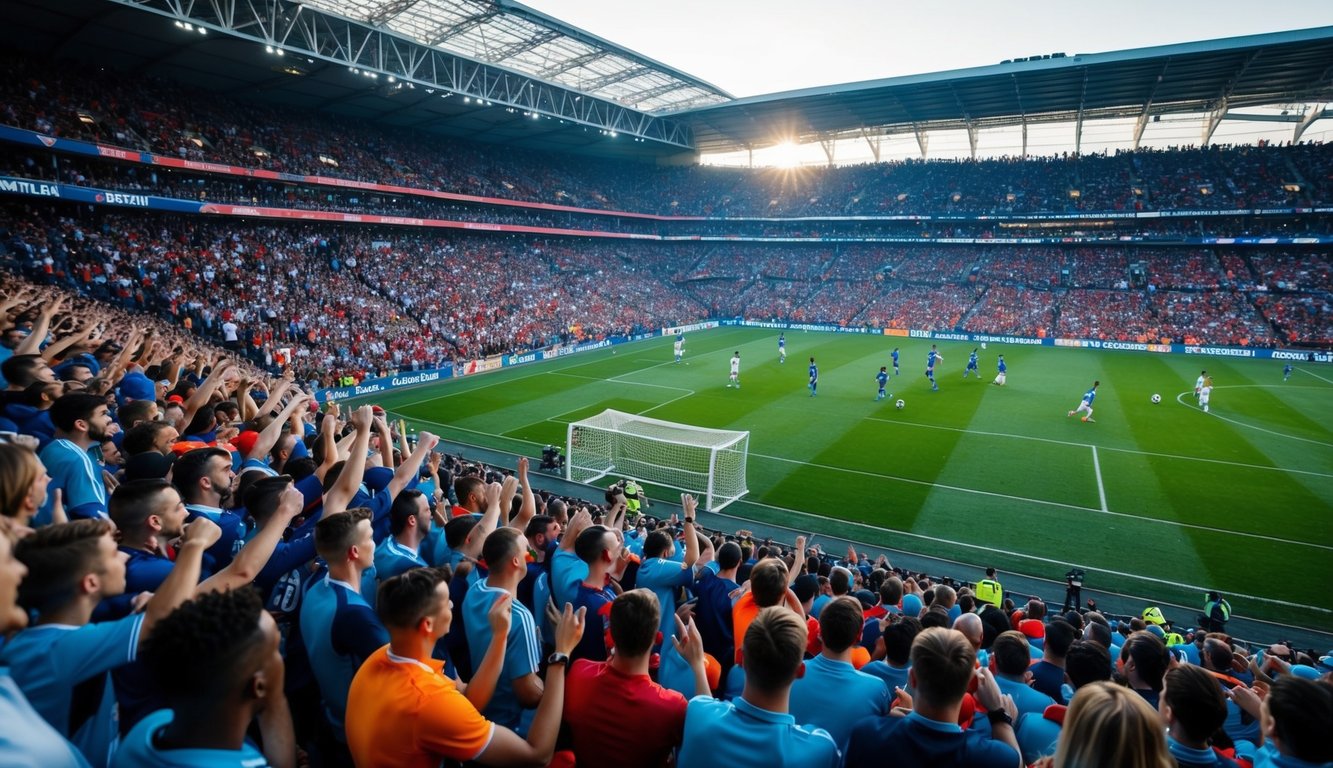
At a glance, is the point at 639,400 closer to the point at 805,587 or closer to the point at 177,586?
the point at 805,587

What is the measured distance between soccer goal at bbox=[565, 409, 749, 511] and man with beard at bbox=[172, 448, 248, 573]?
1333 centimetres

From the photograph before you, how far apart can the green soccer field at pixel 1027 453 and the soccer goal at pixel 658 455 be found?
2.76 ft

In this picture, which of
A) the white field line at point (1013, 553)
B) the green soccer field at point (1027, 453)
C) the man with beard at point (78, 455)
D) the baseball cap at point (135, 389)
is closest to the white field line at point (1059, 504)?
the green soccer field at point (1027, 453)

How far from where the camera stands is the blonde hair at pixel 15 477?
294 cm

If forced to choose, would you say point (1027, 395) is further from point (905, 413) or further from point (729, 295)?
point (729, 295)

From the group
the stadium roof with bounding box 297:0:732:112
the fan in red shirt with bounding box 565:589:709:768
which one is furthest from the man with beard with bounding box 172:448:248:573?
the stadium roof with bounding box 297:0:732:112

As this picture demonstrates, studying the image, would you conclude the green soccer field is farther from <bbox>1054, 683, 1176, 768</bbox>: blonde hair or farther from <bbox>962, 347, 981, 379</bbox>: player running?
<bbox>1054, 683, 1176, 768</bbox>: blonde hair

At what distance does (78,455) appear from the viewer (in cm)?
469

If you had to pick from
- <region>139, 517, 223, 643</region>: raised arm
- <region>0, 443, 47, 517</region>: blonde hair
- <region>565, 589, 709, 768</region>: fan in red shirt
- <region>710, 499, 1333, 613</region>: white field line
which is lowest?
<region>710, 499, 1333, 613</region>: white field line

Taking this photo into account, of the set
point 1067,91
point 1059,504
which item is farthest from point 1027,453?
point 1067,91

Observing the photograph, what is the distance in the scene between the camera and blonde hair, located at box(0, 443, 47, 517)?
116 inches

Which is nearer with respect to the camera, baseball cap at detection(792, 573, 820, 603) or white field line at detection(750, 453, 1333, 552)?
baseball cap at detection(792, 573, 820, 603)

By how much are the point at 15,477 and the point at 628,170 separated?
214 feet

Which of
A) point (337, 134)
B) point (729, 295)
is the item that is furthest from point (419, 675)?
point (729, 295)
